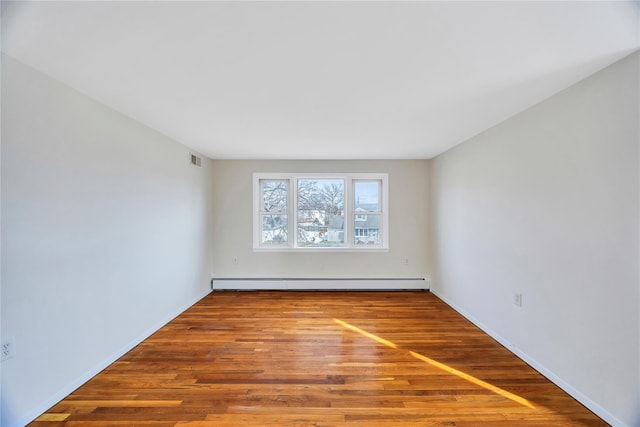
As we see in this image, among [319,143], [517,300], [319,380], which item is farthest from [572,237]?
[319,143]

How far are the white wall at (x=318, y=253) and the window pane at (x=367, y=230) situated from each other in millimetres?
234

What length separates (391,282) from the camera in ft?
14.4

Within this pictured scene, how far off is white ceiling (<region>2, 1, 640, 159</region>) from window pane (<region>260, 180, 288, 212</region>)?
2139 millimetres

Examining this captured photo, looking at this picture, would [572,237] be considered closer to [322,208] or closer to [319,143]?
[319,143]

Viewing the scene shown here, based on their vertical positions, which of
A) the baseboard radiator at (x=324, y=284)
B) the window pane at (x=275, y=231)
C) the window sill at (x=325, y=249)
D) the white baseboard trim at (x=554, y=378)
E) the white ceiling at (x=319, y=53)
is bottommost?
the white baseboard trim at (x=554, y=378)

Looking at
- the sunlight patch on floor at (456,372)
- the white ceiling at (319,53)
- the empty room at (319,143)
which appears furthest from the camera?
the sunlight patch on floor at (456,372)

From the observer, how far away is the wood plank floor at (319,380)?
1688 mm

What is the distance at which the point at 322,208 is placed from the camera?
181 inches

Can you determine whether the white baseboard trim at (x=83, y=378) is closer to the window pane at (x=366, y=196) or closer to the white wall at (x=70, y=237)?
the white wall at (x=70, y=237)

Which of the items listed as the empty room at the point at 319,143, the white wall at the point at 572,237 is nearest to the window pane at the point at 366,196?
the empty room at the point at 319,143

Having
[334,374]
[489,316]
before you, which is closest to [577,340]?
[489,316]

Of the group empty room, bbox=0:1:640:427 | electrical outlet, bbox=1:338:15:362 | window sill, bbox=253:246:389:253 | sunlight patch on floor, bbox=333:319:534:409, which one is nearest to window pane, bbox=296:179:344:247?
window sill, bbox=253:246:389:253

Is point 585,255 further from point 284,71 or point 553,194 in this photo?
point 284,71

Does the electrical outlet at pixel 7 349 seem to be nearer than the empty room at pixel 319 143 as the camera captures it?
No
